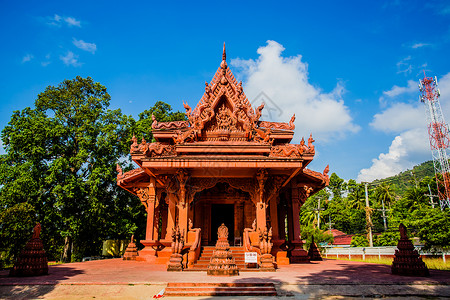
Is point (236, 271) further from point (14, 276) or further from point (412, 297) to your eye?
point (14, 276)

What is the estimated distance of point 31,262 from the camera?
8.03 meters

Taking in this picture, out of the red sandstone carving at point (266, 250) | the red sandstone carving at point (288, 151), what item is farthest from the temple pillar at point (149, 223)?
the red sandstone carving at point (288, 151)

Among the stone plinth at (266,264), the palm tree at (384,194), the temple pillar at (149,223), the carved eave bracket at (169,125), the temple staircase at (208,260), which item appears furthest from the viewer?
the palm tree at (384,194)

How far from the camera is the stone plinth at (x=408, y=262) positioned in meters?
7.80

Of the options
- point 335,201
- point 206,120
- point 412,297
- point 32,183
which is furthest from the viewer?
point 335,201

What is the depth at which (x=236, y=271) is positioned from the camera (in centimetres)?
802

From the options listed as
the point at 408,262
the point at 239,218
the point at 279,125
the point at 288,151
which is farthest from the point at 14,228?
the point at 408,262

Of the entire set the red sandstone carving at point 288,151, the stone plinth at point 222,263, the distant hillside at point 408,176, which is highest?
the distant hillside at point 408,176

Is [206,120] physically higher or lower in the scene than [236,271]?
higher

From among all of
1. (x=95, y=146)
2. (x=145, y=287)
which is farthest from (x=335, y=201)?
(x=145, y=287)

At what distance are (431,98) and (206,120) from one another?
1221 inches

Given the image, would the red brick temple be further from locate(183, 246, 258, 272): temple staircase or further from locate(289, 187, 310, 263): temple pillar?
locate(183, 246, 258, 272): temple staircase

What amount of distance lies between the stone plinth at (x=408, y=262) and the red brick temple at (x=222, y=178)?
366 cm

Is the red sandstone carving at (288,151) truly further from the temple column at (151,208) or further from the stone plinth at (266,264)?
the temple column at (151,208)
